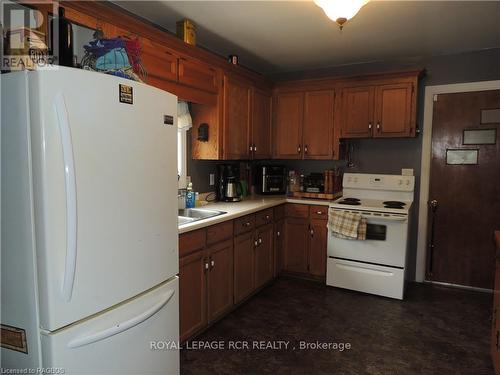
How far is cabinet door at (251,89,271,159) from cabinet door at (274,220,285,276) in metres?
0.79

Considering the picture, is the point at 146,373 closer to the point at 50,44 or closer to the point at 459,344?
the point at 50,44

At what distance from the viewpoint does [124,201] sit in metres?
1.40

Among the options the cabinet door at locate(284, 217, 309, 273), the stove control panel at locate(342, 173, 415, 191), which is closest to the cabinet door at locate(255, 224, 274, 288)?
the cabinet door at locate(284, 217, 309, 273)

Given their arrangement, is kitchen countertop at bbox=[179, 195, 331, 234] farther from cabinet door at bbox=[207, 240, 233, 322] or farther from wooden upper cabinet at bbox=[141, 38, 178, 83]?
wooden upper cabinet at bbox=[141, 38, 178, 83]

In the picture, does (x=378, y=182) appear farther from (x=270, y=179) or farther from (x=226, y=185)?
(x=226, y=185)

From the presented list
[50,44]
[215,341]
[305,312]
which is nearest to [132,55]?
[50,44]

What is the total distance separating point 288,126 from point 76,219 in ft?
10.2

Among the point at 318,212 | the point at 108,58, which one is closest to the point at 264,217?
the point at 318,212

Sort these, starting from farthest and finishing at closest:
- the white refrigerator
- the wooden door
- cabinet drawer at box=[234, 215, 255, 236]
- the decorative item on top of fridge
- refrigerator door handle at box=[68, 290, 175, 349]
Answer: the wooden door → cabinet drawer at box=[234, 215, 255, 236] → the decorative item on top of fridge → refrigerator door handle at box=[68, 290, 175, 349] → the white refrigerator

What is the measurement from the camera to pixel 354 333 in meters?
2.64

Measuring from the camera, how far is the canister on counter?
2.60 meters

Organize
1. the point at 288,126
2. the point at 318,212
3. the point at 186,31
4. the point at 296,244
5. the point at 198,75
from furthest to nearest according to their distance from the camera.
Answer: the point at 288,126
the point at 296,244
the point at 318,212
the point at 198,75
the point at 186,31

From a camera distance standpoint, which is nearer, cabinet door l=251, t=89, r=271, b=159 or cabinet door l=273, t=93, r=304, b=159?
cabinet door l=251, t=89, r=271, b=159

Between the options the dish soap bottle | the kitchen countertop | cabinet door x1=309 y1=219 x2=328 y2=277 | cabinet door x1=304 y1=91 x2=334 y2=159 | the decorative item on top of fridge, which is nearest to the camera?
the decorative item on top of fridge
